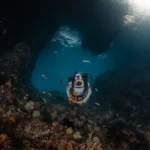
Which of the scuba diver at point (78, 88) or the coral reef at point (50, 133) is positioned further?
the scuba diver at point (78, 88)

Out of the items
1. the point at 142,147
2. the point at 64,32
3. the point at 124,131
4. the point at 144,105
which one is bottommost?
the point at 142,147

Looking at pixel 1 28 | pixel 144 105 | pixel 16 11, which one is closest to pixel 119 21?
pixel 144 105

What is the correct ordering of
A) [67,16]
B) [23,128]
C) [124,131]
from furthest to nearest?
1. [67,16]
2. [124,131]
3. [23,128]

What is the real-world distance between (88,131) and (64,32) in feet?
61.5

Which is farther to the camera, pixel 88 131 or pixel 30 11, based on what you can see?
pixel 30 11

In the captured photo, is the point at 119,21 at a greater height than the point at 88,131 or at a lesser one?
greater

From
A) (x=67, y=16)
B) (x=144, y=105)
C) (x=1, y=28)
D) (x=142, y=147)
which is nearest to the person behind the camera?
(x=142, y=147)

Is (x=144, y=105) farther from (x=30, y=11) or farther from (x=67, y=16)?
(x=30, y=11)

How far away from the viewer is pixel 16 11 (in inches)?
629

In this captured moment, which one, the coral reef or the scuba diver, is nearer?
the coral reef

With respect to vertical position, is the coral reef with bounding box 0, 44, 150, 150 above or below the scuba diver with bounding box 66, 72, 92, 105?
below

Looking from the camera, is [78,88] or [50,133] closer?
[50,133]

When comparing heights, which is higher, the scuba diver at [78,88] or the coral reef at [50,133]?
the scuba diver at [78,88]

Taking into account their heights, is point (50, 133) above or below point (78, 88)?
below
